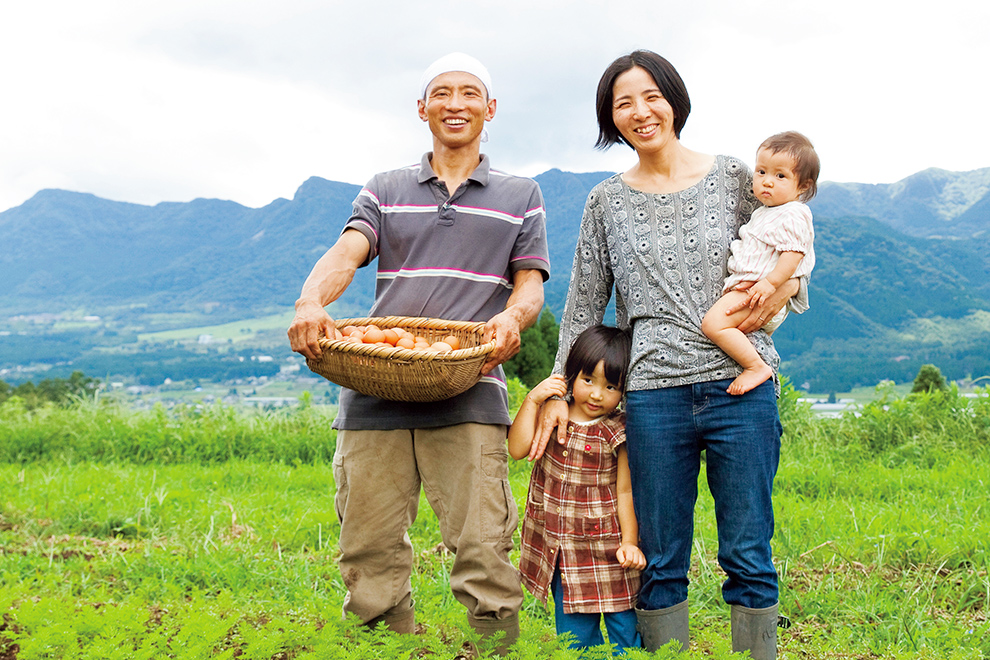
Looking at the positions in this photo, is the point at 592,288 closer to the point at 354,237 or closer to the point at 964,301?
the point at 354,237

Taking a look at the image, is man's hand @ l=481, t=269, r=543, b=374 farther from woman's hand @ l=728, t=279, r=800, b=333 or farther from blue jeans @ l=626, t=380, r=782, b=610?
woman's hand @ l=728, t=279, r=800, b=333

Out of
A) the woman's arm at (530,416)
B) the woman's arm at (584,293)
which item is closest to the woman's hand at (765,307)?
the woman's arm at (584,293)

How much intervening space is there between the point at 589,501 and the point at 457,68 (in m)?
1.49

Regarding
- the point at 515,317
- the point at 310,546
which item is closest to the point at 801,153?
the point at 515,317

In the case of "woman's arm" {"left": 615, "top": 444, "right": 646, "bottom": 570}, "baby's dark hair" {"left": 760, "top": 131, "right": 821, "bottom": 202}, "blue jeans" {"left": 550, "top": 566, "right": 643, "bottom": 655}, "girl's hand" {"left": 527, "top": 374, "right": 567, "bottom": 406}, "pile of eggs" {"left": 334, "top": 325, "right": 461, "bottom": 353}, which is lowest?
"blue jeans" {"left": 550, "top": 566, "right": 643, "bottom": 655}

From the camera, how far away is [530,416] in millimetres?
2572

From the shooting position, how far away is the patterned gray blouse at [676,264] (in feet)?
7.59

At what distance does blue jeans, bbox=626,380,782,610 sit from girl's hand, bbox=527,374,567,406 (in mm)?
242

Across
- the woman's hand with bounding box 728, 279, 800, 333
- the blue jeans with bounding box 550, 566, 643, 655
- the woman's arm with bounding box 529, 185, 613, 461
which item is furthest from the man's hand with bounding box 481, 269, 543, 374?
the blue jeans with bounding box 550, 566, 643, 655

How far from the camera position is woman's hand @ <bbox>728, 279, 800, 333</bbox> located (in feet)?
7.45

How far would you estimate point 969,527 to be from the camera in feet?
14.1

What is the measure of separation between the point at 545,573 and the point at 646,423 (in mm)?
633

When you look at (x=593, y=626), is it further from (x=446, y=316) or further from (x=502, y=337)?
(x=446, y=316)

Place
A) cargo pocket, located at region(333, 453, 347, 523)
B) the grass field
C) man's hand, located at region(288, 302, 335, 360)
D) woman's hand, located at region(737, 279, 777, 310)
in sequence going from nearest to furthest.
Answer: woman's hand, located at region(737, 279, 777, 310) → man's hand, located at region(288, 302, 335, 360) → cargo pocket, located at region(333, 453, 347, 523) → the grass field
